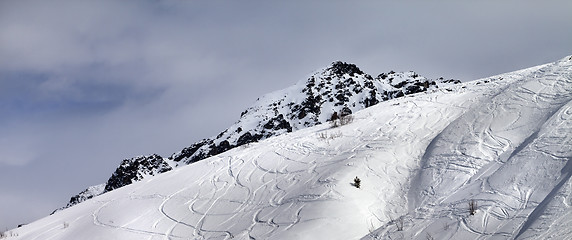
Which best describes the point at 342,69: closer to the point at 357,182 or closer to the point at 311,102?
the point at 311,102

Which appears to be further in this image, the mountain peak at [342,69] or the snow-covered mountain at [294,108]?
the mountain peak at [342,69]

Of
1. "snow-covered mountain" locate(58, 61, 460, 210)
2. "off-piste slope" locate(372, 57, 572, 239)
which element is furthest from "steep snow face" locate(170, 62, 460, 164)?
"off-piste slope" locate(372, 57, 572, 239)

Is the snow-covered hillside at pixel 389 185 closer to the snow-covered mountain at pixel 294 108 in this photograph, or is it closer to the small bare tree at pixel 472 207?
the small bare tree at pixel 472 207

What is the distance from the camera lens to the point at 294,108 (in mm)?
85438

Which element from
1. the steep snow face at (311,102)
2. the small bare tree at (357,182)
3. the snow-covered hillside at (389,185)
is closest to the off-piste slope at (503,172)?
the snow-covered hillside at (389,185)

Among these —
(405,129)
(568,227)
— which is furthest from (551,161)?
(405,129)

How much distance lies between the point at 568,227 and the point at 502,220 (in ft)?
3.49

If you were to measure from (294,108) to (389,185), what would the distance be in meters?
75.5

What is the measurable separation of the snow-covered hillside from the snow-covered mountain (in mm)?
56582

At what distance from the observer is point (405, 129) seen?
12.9 m

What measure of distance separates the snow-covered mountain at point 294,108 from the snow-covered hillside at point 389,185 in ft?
186

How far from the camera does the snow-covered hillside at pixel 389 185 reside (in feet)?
25.1

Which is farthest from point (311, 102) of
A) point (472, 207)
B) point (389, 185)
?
point (472, 207)

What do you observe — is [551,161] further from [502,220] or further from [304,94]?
[304,94]
